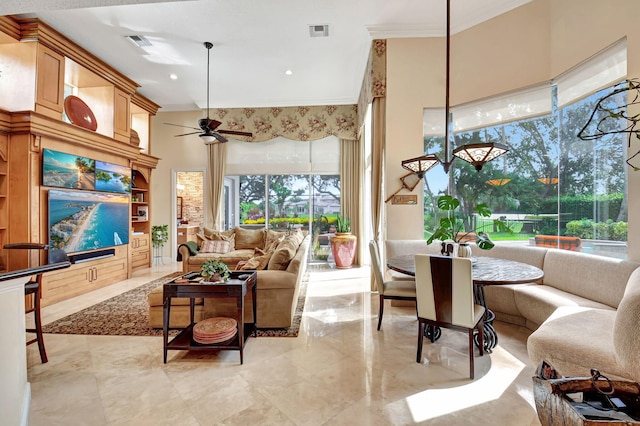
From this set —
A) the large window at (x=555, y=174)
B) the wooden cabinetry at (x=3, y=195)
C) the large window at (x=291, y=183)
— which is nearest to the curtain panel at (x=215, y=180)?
the large window at (x=291, y=183)

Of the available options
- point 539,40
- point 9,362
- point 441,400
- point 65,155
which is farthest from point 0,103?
point 539,40

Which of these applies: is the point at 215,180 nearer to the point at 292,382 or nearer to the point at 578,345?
the point at 292,382

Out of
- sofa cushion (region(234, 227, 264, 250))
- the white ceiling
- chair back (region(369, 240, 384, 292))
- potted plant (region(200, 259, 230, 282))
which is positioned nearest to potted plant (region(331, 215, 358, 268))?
sofa cushion (region(234, 227, 264, 250))

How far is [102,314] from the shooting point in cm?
361

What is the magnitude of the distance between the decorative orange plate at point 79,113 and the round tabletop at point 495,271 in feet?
17.2

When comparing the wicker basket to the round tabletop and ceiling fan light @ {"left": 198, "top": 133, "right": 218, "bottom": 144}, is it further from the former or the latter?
ceiling fan light @ {"left": 198, "top": 133, "right": 218, "bottom": 144}

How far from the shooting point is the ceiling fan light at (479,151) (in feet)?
7.88

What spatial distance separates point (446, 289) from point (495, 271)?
578mm

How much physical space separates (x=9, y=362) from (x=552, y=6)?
5.79 m

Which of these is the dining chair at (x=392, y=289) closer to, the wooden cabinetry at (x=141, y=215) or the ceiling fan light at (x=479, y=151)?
the ceiling fan light at (x=479, y=151)

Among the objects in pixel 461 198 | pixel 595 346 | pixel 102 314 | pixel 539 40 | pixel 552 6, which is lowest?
pixel 102 314

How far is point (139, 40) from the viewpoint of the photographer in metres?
4.29

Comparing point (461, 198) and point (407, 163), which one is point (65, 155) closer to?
point (407, 163)

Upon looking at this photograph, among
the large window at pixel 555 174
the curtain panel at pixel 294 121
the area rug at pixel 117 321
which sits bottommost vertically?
the area rug at pixel 117 321
